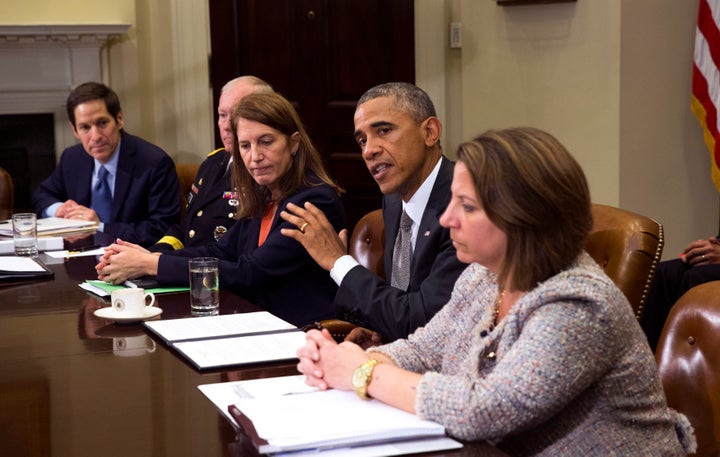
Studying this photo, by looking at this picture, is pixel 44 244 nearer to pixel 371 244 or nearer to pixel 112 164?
pixel 112 164

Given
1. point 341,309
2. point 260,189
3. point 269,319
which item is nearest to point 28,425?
point 269,319

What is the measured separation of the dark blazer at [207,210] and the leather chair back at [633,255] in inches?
59.0

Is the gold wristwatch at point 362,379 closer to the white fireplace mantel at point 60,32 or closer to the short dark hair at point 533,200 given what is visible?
the short dark hair at point 533,200

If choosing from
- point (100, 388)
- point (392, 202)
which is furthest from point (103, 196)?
point (100, 388)

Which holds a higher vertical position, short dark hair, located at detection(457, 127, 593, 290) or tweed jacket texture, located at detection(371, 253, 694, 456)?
short dark hair, located at detection(457, 127, 593, 290)

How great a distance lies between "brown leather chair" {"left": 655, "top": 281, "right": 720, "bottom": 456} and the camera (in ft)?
5.62

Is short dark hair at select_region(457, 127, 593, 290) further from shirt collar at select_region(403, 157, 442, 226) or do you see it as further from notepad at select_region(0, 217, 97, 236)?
notepad at select_region(0, 217, 97, 236)

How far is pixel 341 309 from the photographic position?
2.41 metres

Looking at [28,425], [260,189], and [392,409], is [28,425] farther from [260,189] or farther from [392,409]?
[260,189]

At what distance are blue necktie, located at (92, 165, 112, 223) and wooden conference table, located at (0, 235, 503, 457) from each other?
179 cm

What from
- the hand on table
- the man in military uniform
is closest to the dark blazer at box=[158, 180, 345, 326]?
the hand on table

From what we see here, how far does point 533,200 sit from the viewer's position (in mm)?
1445

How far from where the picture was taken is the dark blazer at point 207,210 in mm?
3475

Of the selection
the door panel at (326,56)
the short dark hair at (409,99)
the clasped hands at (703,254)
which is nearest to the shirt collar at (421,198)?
the short dark hair at (409,99)
